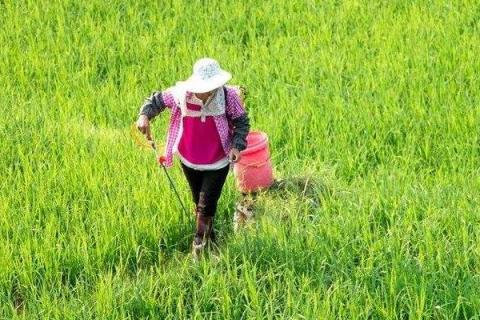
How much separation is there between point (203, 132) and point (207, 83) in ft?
0.86

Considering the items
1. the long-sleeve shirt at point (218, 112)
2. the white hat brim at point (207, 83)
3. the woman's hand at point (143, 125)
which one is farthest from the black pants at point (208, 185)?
the white hat brim at point (207, 83)

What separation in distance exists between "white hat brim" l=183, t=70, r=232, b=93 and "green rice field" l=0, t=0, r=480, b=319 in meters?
0.65

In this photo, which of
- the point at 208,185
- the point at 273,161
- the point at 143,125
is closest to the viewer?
the point at 143,125

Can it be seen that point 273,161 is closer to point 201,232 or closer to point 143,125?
point 201,232

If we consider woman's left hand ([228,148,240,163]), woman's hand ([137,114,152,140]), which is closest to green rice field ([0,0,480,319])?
woman's left hand ([228,148,240,163])

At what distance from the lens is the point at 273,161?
4.44m

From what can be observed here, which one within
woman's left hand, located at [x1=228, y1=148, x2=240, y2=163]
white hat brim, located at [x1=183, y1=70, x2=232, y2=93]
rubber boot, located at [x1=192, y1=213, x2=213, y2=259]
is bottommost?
rubber boot, located at [x1=192, y1=213, x2=213, y2=259]

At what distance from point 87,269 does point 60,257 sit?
153mm

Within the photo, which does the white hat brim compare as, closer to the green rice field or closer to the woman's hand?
the woman's hand

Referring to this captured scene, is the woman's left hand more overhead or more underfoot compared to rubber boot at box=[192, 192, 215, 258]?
more overhead

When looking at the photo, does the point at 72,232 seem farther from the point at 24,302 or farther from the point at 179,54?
the point at 179,54

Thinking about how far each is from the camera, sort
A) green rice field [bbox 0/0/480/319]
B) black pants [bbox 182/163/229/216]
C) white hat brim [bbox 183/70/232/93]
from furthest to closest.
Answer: black pants [bbox 182/163/229/216] < white hat brim [bbox 183/70/232/93] < green rice field [bbox 0/0/480/319]

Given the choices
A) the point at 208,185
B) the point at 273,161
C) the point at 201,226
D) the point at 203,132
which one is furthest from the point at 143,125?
the point at 273,161

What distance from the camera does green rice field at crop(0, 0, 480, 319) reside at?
10.2 feet
